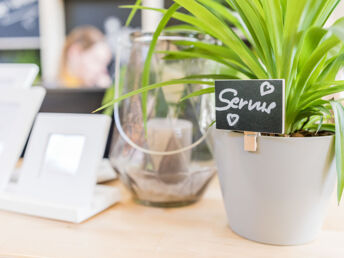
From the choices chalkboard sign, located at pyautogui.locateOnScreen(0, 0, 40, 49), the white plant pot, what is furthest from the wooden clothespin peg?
chalkboard sign, located at pyautogui.locateOnScreen(0, 0, 40, 49)

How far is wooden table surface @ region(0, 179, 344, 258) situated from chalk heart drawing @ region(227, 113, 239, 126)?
0.69 ft

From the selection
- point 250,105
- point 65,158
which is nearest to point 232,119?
point 250,105

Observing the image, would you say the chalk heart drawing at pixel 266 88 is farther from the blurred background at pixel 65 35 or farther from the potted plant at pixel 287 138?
the blurred background at pixel 65 35

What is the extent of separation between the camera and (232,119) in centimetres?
57

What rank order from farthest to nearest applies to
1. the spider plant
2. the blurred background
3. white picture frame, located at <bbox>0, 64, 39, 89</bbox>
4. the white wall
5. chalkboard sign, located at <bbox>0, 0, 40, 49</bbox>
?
chalkboard sign, located at <bbox>0, 0, 40, 49</bbox> < the white wall < the blurred background < white picture frame, located at <bbox>0, 64, 39, 89</bbox> < the spider plant

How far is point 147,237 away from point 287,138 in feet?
0.99

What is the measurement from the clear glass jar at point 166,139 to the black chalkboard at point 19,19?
3.37 metres

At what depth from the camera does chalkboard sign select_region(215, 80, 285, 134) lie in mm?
525

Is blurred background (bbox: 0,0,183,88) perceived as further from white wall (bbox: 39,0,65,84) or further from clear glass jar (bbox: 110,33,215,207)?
clear glass jar (bbox: 110,33,215,207)

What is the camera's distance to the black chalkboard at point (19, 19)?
3.74 meters

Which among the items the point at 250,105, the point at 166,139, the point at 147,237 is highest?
the point at 250,105

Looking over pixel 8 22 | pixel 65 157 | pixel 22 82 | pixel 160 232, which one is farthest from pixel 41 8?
pixel 160 232

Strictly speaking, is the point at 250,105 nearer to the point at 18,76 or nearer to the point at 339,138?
the point at 339,138

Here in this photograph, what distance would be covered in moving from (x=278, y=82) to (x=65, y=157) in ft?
1.60
